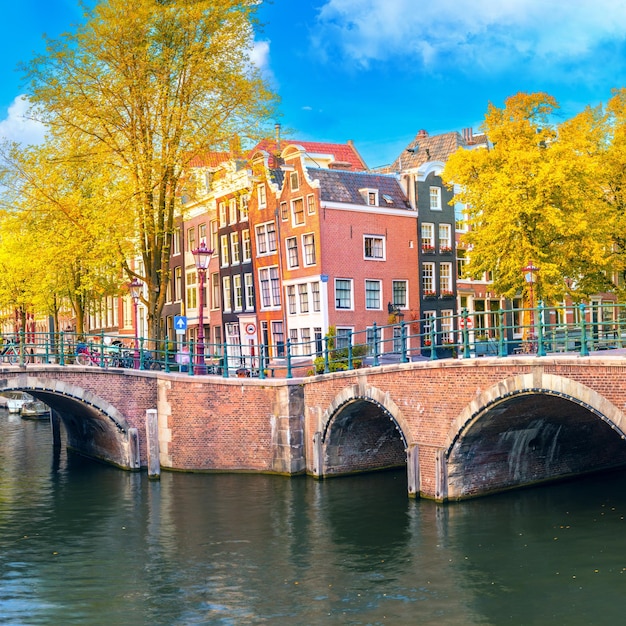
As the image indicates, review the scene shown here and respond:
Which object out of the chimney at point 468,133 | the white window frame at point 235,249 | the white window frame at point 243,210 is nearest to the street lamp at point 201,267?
the white window frame at point 243,210

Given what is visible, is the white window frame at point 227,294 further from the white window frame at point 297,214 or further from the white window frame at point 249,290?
the white window frame at point 297,214

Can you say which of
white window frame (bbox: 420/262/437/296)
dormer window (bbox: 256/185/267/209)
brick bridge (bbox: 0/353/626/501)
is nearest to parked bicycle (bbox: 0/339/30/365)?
brick bridge (bbox: 0/353/626/501)

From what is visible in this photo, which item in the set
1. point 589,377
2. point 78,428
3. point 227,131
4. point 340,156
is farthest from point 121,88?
point 340,156

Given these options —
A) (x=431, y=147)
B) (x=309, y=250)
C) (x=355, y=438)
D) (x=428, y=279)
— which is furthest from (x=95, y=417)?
(x=431, y=147)

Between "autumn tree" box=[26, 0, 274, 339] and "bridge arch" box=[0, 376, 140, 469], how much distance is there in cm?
302

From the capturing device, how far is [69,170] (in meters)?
30.6

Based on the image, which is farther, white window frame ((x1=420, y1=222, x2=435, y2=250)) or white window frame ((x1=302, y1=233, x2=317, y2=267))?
white window frame ((x1=420, y1=222, x2=435, y2=250))

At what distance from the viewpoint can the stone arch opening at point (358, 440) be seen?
2311 cm

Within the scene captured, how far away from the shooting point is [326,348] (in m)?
24.2

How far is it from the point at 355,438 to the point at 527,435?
532 centimetres

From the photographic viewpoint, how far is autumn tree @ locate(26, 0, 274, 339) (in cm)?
2675

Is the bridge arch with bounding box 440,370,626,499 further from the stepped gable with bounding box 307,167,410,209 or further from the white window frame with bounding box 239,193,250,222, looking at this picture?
the white window frame with bounding box 239,193,250,222

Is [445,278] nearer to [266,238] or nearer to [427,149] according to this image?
[427,149]

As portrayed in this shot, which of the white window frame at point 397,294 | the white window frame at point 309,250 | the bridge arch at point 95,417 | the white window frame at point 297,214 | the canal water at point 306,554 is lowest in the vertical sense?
the canal water at point 306,554
